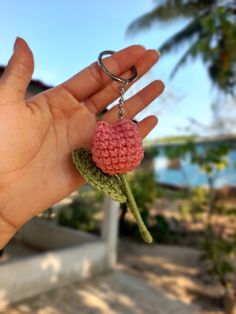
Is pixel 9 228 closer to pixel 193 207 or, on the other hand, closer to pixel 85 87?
pixel 85 87

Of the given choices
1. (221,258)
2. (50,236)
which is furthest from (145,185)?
(221,258)

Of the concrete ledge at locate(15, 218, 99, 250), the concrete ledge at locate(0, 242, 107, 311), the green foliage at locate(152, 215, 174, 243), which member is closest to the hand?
the concrete ledge at locate(0, 242, 107, 311)

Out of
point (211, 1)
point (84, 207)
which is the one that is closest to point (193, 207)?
point (84, 207)

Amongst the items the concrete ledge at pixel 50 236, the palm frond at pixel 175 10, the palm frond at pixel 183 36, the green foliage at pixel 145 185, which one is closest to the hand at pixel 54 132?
the concrete ledge at pixel 50 236

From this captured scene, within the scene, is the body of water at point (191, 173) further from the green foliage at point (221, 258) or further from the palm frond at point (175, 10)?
the palm frond at point (175, 10)

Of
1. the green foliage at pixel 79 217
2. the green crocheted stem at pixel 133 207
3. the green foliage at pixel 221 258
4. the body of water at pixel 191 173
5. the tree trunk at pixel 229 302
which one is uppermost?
the green crocheted stem at pixel 133 207

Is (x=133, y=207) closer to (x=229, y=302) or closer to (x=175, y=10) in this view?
(x=229, y=302)
